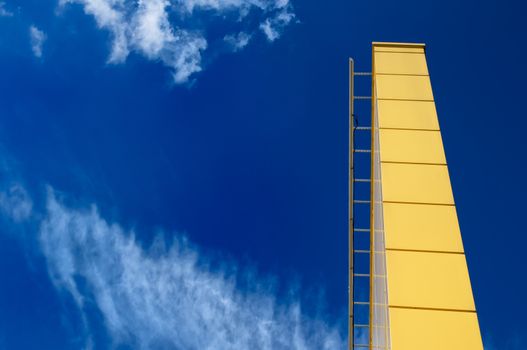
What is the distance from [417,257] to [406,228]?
369mm

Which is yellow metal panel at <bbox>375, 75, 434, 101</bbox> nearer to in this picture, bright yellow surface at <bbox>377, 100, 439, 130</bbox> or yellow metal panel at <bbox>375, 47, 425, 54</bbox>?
bright yellow surface at <bbox>377, 100, 439, 130</bbox>

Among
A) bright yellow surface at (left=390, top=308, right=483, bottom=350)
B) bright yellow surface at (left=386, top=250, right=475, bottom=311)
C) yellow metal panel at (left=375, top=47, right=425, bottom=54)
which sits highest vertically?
yellow metal panel at (left=375, top=47, right=425, bottom=54)

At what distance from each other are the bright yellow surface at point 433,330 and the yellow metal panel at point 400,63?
149 inches

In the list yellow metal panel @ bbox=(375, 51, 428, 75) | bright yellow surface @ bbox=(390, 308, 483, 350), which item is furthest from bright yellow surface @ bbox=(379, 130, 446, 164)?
bright yellow surface @ bbox=(390, 308, 483, 350)

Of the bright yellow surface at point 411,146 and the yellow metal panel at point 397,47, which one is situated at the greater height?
the yellow metal panel at point 397,47

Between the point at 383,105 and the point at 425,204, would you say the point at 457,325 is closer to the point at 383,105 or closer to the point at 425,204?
the point at 425,204

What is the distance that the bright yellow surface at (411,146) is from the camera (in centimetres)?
568

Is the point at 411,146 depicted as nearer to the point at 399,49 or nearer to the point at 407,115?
the point at 407,115

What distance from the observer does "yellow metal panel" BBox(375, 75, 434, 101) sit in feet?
21.0

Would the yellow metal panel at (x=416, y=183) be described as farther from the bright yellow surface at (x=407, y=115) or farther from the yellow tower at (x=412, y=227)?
the bright yellow surface at (x=407, y=115)

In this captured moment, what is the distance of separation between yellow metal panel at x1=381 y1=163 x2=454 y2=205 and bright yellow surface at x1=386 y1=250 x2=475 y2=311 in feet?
2.39

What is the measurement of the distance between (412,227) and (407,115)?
1.82 m

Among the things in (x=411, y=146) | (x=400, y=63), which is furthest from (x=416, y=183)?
(x=400, y=63)

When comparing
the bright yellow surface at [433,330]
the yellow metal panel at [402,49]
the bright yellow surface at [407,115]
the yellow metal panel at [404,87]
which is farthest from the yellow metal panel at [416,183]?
the yellow metal panel at [402,49]
